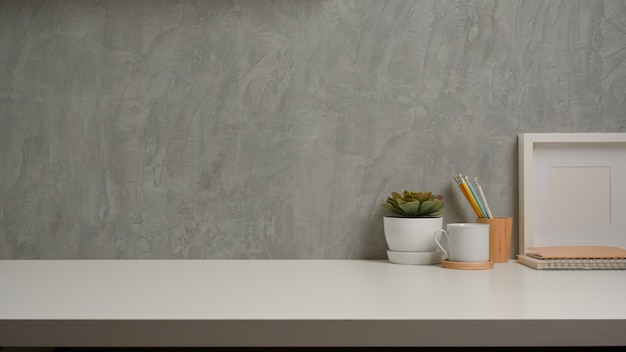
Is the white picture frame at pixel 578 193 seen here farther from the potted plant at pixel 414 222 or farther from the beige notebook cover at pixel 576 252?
the potted plant at pixel 414 222

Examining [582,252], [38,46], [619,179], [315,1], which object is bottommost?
[582,252]

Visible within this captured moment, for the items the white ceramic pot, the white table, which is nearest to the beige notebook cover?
the white table

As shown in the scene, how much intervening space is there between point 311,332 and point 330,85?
2.55ft

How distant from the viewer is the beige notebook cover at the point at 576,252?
1316 millimetres

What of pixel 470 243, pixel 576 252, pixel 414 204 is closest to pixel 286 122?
pixel 414 204

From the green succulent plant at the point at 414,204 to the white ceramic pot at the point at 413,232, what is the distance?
22 millimetres

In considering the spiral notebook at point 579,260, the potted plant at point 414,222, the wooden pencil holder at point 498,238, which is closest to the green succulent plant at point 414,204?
the potted plant at point 414,222

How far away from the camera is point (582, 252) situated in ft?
4.43

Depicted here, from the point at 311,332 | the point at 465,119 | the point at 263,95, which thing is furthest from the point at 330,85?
the point at 311,332

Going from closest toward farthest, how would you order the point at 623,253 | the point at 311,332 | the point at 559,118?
the point at 311,332
the point at 623,253
the point at 559,118

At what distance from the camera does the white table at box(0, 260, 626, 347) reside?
84 cm

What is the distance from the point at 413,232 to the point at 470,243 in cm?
12

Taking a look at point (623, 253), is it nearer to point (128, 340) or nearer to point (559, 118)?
point (559, 118)

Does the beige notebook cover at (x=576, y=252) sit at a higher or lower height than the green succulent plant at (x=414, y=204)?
lower
